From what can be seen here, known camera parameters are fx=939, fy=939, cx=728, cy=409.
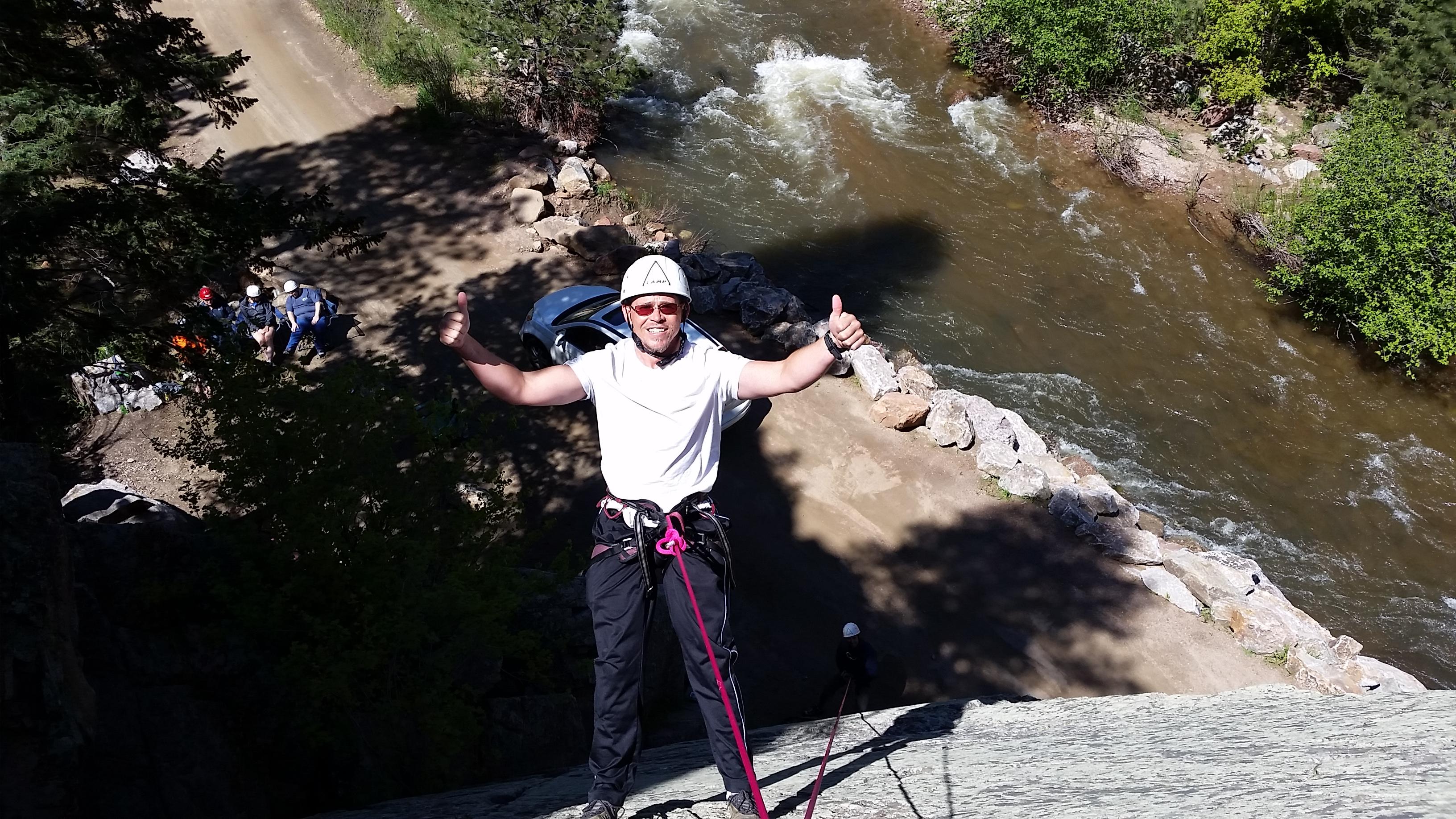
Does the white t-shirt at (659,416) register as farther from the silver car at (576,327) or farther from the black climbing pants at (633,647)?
the silver car at (576,327)

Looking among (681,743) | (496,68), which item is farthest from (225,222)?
(496,68)

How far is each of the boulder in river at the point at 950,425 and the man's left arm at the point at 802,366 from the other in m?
9.19

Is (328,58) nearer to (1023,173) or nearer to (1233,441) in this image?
(1023,173)

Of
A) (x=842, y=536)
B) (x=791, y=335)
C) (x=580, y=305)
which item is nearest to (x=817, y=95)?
(x=791, y=335)

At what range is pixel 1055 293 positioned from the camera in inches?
695

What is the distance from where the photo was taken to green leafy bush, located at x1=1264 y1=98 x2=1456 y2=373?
632 inches

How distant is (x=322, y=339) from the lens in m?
13.2

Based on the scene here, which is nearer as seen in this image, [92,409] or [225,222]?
[225,222]

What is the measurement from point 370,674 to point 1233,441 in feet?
45.7

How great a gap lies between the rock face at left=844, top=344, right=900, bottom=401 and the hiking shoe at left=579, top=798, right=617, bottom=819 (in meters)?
9.83

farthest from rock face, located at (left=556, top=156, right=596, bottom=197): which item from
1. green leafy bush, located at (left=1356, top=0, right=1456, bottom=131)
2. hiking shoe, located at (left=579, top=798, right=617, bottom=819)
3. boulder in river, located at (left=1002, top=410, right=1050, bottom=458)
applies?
green leafy bush, located at (left=1356, top=0, right=1456, bottom=131)

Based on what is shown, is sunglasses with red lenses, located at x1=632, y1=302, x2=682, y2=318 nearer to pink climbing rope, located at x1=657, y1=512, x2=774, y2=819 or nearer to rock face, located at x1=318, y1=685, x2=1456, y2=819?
pink climbing rope, located at x1=657, y1=512, x2=774, y2=819

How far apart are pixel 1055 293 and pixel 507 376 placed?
1556 centimetres

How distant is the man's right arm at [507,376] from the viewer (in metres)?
3.81
